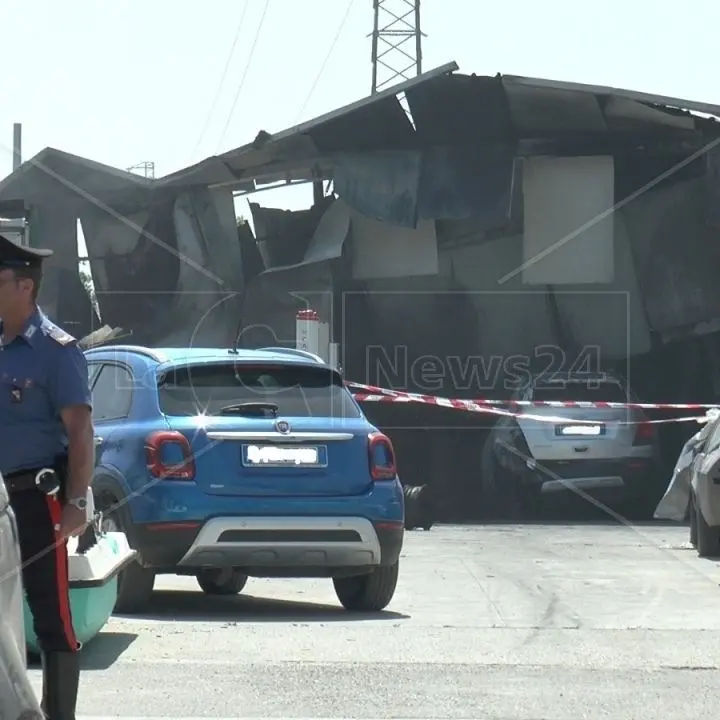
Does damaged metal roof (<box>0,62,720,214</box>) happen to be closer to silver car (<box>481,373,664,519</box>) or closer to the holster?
silver car (<box>481,373,664,519</box>)

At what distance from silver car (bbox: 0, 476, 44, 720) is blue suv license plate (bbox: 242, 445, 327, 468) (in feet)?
17.8

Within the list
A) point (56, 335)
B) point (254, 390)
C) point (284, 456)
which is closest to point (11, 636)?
point (56, 335)

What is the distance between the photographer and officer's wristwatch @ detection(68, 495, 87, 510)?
19.0 feet

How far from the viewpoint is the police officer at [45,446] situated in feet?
18.9

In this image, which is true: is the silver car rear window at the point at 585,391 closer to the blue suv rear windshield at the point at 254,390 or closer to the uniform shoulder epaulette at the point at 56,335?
the blue suv rear windshield at the point at 254,390

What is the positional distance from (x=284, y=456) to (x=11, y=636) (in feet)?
18.9

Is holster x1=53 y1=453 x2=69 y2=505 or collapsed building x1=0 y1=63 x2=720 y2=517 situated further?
collapsed building x1=0 y1=63 x2=720 y2=517

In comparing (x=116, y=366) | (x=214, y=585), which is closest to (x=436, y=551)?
(x=214, y=585)

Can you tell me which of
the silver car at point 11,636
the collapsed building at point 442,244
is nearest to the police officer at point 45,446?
the silver car at point 11,636

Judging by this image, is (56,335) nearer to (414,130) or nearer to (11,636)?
(11,636)

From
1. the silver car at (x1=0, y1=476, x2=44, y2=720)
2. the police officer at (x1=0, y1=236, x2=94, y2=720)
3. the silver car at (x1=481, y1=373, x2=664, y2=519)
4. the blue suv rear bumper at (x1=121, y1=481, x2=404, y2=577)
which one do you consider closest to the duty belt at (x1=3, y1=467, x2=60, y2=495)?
the police officer at (x1=0, y1=236, x2=94, y2=720)

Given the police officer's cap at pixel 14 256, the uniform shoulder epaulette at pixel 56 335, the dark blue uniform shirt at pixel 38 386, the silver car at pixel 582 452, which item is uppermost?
the police officer's cap at pixel 14 256

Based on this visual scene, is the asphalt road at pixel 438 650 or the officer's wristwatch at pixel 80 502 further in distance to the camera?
the asphalt road at pixel 438 650

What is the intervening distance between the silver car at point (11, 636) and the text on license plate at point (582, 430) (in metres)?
14.5
